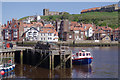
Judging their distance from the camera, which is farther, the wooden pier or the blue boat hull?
the blue boat hull

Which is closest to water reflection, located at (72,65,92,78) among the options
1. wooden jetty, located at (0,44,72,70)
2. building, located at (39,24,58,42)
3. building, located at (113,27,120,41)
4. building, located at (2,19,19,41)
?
wooden jetty, located at (0,44,72,70)

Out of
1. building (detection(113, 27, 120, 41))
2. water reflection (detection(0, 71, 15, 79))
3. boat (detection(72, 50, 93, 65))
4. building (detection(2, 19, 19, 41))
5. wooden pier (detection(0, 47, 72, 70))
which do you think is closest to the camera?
water reflection (detection(0, 71, 15, 79))

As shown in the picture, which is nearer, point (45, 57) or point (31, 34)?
point (45, 57)

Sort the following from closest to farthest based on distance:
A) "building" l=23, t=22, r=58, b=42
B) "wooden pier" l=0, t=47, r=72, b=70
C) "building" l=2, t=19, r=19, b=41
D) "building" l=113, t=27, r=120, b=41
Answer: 1. "wooden pier" l=0, t=47, r=72, b=70
2. "building" l=23, t=22, r=58, b=42
3. "building" l=2, t=19, r=19, b=41
4. "building" l=113, t=27, r=120, b=41

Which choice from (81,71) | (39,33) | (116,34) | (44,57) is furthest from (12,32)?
(81,71)

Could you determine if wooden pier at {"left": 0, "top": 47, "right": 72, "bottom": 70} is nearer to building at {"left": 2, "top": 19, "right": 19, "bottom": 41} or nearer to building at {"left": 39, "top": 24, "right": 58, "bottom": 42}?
building at {"left": 39, "top": 24, "right": 58, "bottom": 42}

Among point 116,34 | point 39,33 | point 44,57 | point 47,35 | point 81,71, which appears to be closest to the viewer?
point 81,71

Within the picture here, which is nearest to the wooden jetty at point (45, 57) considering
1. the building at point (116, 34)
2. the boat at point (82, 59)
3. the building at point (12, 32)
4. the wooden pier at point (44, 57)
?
the wooden pier at point (44, 57)

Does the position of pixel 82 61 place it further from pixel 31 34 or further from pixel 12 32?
pixel 12 32

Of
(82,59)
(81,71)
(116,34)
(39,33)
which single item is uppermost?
(39,33)

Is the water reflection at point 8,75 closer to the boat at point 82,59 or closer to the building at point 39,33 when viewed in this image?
the boat at point 82,59

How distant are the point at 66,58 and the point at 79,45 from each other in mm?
66922

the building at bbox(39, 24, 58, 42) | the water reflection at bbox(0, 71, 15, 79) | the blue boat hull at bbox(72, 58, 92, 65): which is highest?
the building at bbox(39, 24, 58, 42)

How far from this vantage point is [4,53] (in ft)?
180
